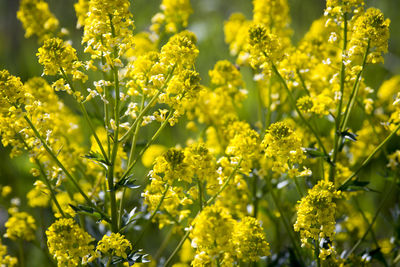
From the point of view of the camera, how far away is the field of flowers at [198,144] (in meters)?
→ 1.88

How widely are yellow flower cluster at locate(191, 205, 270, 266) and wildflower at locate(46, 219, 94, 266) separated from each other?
0.47m

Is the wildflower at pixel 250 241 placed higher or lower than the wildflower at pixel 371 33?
lower

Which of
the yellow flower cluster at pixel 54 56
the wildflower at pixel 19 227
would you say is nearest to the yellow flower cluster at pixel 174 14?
the yellow flower cluster at pixel 54 56

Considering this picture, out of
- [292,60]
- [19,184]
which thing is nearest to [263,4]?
[292,60]

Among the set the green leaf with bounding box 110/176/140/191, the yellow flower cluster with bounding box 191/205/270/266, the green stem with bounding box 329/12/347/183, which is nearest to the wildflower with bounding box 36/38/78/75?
the green leaf with bounding box 110/176/140/191

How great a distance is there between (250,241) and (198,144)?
0.49 metres

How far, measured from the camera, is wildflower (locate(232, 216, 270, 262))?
1.83 m

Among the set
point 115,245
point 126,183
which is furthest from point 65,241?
point 126,183

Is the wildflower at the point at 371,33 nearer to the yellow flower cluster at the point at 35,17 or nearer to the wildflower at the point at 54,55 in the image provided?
the wildflower at the point at 54,55

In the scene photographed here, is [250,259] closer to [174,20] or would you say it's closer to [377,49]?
[377,49]

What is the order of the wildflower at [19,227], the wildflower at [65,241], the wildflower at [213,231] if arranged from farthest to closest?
1. the wildflower at [19,227]
2. the wildflower at [65,241]
3. the wildflower at [213,231]

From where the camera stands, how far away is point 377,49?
7.16 ft

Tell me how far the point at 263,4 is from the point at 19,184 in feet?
7.86

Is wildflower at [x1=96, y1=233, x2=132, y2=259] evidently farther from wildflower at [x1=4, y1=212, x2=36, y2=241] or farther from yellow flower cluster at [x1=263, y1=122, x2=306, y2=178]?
wildflower at [x1=4, y1=212, x2=36, y2=241]
